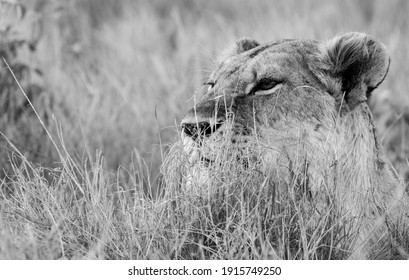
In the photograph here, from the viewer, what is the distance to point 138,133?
8258 mm

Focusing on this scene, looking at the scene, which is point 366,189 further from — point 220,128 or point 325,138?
point 220,128

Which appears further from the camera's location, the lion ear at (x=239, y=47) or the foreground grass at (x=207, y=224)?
the lion ear at (x=239, y=47)

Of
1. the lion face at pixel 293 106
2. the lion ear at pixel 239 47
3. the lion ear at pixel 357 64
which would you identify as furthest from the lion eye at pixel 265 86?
the lion ear at pixel 239 47

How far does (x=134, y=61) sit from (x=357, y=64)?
18.4 ft

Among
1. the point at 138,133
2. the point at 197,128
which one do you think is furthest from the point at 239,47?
the point at 138,133

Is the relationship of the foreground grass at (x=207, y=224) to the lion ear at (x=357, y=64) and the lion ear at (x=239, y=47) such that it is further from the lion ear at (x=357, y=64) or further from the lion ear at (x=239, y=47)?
the lion ear at (x=239, y=47)

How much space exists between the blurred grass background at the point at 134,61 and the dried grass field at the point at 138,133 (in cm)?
2

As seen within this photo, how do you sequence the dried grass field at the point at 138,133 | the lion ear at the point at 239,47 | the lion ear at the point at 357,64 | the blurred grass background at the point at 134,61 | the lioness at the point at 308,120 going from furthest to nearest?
1. the blurred grass background at the point at 134,61
2. the lion ear at the point at 239,47
3. the lion ear at the point at 357,64
4. the lioness at the point at 308,120
5. the dried grass field at the point at 138,133

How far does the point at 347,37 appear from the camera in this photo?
548 centimetres

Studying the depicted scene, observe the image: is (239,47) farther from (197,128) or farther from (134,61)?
(134,61)

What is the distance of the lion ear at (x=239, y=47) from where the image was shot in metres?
6.29

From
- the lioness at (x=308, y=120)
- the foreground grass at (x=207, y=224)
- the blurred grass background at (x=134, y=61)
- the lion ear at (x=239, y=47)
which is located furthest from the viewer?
the blurred grass background at (x=134, y=61)

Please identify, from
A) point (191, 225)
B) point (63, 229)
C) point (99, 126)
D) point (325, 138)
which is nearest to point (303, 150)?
point (325, 138)

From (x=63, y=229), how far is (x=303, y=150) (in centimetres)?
155
